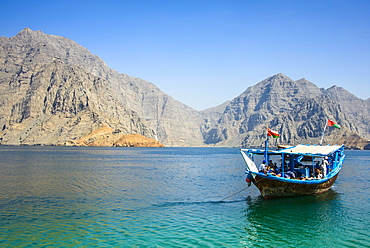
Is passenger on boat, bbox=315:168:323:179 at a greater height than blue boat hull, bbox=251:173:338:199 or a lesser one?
greater

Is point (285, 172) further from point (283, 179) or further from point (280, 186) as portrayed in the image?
point (283, 179)

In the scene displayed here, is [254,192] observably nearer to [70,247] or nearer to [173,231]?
[173,231]

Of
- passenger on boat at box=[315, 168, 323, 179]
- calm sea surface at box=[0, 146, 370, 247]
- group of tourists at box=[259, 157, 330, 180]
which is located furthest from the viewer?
passenger on boat at box=[315, 168, 323, 179]

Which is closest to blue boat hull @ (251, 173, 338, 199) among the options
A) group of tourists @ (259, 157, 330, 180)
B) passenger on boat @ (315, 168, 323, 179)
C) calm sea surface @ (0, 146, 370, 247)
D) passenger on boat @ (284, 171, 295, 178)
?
calm sea surface @ (0, 146, 370, 247)

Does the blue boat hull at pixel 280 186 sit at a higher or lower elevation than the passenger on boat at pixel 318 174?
lower

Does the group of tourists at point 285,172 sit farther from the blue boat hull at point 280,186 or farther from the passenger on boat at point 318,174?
the blue boat hull at point 280,186

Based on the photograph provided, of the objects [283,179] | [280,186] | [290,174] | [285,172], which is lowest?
[280,186]

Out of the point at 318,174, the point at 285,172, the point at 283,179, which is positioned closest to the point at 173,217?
the point at 283,179

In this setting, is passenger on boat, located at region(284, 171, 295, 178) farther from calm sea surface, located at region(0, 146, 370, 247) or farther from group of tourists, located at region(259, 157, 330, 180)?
calm sea surface, located at region(0, 146, 370, 247)

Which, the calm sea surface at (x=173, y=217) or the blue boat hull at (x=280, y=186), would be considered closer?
the calm sea surface at (x=173, y=217)

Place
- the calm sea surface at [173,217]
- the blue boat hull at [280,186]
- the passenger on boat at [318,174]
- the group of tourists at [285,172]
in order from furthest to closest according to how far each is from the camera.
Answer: the passenger on boat at [318,174] → the group of tourists at [285,172] → the blue boat hull at [280,186] → the calm sea surface at [173,217]

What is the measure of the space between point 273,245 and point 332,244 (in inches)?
155

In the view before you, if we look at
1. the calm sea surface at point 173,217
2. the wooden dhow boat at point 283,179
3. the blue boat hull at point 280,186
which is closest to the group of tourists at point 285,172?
the wooden dhow boat at point 283,179

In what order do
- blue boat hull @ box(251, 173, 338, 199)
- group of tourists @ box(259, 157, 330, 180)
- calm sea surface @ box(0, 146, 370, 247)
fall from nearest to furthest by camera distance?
calm sea surface @ box(0, 146, 370, 247), blue boat hull @ box(251, 173, 338, 199), group of tourists @ box(259, 157, 330, 180)
